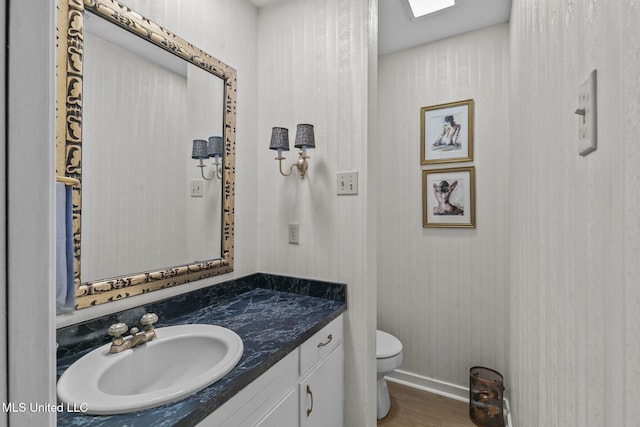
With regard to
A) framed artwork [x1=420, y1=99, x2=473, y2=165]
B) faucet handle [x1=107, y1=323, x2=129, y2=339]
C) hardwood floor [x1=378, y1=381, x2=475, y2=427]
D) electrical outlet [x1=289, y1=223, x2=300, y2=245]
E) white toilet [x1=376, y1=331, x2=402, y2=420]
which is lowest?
hardwood floor [x1=378, y1=381, x2=475, y2=427]

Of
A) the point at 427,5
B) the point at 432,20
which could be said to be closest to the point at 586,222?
the point at 427,5

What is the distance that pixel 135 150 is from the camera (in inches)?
47.2

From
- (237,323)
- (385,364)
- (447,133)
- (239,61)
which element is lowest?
(385,364)

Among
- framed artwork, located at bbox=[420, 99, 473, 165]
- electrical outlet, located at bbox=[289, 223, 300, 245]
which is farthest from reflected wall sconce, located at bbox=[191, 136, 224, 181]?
framed artwork, located at bbox=[420, 99, 473, 165]

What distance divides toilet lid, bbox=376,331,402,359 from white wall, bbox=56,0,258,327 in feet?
3.18

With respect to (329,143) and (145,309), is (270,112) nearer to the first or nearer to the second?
(329,143)

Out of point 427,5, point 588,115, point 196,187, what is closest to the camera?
point 588,115

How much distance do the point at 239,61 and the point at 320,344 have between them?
5.10 feet

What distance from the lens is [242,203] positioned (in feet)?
5.57

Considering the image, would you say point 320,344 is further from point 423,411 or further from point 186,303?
point 423,411

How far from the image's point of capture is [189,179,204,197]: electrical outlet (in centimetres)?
142

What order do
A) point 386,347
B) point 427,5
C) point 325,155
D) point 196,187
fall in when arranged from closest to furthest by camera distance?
point 196,187
point 325,155
point 427,5
point 386,347
